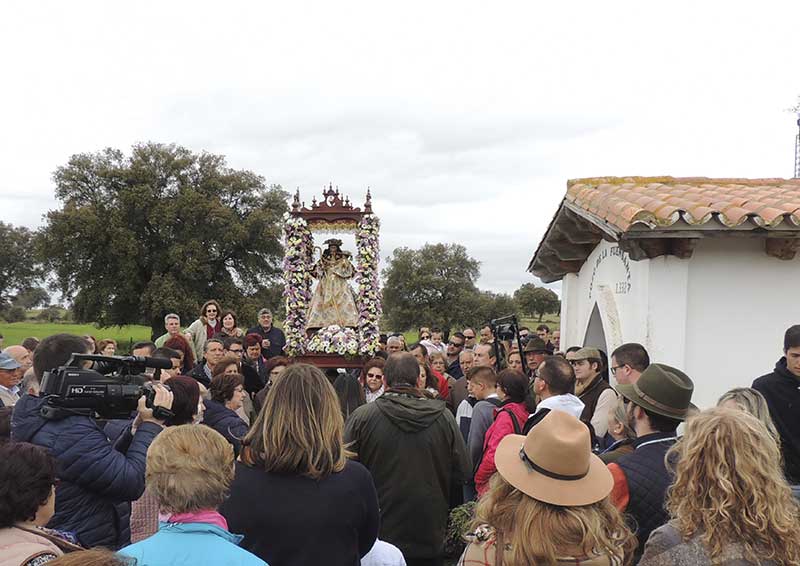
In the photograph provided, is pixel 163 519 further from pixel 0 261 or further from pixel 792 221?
pixel 0 261

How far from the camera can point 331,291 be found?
13.5m

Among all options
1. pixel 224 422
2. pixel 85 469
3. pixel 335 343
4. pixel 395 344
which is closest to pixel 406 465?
pixel 224 422

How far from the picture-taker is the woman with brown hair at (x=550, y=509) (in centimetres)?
220

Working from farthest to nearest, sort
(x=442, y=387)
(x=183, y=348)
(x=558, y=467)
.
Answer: (x=183, y=348) < (x=442, y=387) < (x=558, y=467)

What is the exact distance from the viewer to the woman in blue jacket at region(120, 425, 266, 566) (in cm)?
242

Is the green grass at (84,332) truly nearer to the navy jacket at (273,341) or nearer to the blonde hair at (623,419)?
the navy jacket at (273,341)

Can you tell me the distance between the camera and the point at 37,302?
66562mm

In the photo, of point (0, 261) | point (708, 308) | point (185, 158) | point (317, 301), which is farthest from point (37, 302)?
point (708, 308)

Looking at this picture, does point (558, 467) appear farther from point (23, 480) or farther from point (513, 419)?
point (513, 419)

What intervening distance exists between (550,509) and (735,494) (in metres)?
0.64

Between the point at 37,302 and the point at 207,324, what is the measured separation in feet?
209

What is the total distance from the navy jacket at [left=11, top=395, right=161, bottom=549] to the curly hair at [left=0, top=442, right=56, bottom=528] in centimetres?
64

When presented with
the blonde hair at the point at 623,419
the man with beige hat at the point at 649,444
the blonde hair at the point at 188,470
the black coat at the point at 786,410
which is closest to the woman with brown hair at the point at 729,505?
the man with beige hat at the point at 649,444

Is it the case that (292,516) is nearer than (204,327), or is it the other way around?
(292,516)
